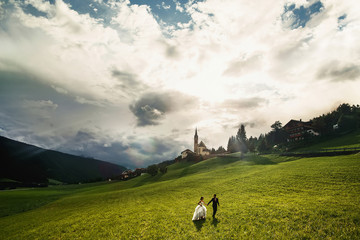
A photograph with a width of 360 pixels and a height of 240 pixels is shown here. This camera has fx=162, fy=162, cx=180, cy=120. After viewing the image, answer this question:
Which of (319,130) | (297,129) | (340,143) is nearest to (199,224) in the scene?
(340,143)

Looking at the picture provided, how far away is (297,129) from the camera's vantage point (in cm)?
11300

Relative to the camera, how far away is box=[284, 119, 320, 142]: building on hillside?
107025 millimetres

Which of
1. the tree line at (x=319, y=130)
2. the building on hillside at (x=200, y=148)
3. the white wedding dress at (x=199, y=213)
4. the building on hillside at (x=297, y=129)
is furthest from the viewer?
the building on hillside at (x=200, y=148)

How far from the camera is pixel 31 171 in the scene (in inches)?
7544

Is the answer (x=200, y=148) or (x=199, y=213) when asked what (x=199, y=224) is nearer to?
(x=199, y=213)

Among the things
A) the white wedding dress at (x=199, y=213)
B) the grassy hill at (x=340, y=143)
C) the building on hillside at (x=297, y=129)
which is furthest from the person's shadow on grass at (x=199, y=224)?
the building on hillside at (x=297, y=129)

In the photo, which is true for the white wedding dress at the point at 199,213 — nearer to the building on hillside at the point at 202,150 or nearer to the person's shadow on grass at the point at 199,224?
the person's shadow on grass at the point at 199,224

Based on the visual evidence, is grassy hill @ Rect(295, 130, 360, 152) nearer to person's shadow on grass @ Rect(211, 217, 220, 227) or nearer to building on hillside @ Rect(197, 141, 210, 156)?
person's shadow on grass @ Rect(211, 217, 220, 227)

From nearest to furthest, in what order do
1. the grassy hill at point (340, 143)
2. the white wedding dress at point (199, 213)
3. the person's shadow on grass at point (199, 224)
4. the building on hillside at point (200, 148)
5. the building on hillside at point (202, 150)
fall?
1. the person's shadow on grass at point (199, 224)
2. the white wedding dress at point (199, 213)
3. the grassy hill at point (340, 143)
4. the building on hillside at point (202, 150)
5. the building on hillside at point (200, 148)

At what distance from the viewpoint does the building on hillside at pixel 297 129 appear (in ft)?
351

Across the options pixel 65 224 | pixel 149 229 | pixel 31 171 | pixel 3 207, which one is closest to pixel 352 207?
pixel 149 229

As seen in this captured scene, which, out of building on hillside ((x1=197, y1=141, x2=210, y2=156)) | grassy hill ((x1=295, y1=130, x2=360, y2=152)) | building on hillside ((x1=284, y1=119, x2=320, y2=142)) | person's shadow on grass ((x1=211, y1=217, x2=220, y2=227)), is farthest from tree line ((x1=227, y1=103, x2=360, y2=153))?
person's shadow on grass ((x1=211, y1=217, x2=220, y2=227))

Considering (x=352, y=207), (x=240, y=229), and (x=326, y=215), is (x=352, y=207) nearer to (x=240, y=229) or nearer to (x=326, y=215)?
(x=326, y=215)

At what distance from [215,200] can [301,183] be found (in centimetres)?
1881
